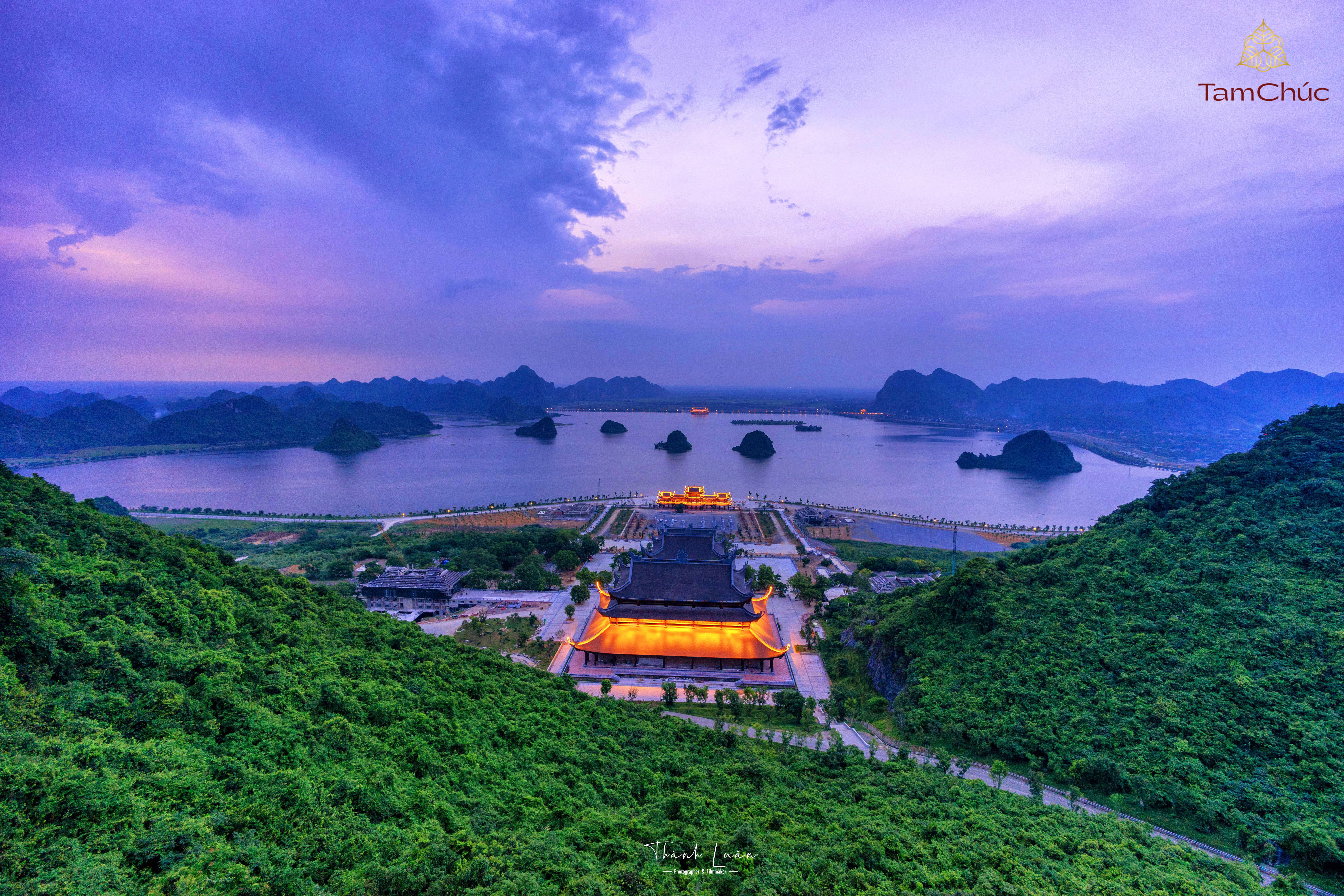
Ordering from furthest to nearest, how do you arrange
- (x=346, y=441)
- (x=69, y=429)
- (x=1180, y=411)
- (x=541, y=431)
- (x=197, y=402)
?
(x=197, y=402) < (x=1180, y=411) < (x=541, y=431) < (x=346, y=441) < (x=69, y=429)

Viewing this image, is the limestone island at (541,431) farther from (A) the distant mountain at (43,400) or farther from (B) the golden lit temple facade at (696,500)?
(A) the distant mountain at (43,400)

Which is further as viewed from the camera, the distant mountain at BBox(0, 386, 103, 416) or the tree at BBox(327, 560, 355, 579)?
the distant mountain at BBox(0, 386, 103, 416)

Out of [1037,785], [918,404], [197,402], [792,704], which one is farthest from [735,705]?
[197,402]

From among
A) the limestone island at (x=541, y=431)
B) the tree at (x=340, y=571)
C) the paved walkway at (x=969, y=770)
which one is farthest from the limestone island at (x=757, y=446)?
the paved walkway at (x=969, y=770)

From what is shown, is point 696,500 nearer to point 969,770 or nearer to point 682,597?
point 682,597

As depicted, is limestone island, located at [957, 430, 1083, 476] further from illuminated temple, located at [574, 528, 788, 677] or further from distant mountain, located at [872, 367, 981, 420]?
distant mountain, located at [872, 367, 981, 420]

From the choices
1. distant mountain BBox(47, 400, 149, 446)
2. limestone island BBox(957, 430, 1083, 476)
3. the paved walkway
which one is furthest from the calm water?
the paved walkway
